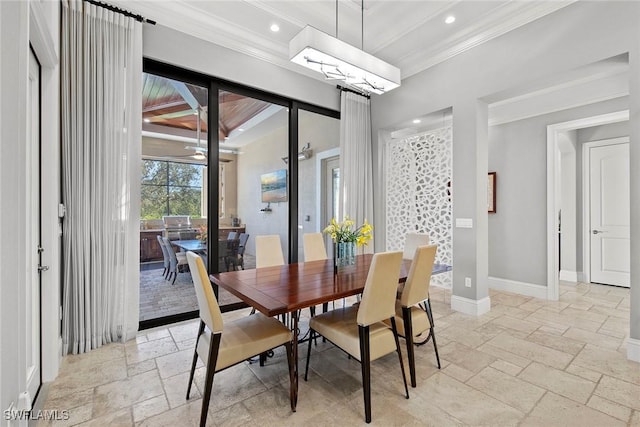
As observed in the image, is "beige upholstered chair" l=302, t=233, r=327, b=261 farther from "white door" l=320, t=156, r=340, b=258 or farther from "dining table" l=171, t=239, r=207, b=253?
"white door" l=320, t=156, r=340, b=258

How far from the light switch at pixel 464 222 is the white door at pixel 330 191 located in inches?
77.3

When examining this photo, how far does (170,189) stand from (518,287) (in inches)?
197

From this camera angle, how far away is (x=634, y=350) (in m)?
2.43

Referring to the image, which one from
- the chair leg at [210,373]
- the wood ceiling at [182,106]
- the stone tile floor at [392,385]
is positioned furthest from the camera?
the wood ceiling at [182,106]

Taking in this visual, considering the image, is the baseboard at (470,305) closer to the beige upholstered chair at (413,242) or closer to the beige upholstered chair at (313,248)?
the beige upholstered chair at (413,242)

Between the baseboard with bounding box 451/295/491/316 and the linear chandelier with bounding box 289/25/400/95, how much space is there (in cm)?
266

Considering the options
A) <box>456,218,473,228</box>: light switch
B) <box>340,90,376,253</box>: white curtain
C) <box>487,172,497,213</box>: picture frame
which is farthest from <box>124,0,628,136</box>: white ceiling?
<box>456,218,473,228</box>: light switch

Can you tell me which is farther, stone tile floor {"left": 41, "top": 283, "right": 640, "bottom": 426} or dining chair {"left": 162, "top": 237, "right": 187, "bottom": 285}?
dining chair {"left": 162, "top": 237, "right": 187, "bottom": 285}

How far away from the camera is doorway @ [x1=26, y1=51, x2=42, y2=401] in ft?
6.34

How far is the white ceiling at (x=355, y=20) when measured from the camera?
9.95 feet

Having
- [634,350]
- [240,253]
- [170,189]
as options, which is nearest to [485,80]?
[634,350]

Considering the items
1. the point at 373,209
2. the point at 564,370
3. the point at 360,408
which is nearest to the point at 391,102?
the point at 373,209

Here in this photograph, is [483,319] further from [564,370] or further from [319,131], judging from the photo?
[319,131]

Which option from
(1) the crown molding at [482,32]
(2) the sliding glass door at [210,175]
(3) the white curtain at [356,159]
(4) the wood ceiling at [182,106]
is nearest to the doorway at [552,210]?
(1) the crown molding at [482,32]
